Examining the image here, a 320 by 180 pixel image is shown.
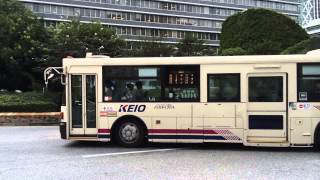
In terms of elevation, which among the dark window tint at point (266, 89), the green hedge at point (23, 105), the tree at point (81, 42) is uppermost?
the tree at point (81, 42)

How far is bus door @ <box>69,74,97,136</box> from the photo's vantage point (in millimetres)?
14664

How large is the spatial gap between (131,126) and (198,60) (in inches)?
97.3

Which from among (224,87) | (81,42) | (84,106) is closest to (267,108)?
(224,87)

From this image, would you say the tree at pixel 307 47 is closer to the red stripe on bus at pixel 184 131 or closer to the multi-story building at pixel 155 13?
the red stripe on bus at pixel 184 131

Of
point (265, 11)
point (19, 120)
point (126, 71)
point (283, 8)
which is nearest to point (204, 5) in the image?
point (283, 8)

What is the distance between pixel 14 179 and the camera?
9.91 metres

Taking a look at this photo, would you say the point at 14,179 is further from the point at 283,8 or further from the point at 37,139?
the point at 283,8

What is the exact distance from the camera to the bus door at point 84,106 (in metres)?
14.7

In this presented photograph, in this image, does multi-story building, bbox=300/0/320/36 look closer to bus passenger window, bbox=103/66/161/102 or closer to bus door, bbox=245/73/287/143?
bus door, bbox=245/73/287/143

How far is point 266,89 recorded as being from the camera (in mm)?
13828

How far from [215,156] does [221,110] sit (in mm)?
1617

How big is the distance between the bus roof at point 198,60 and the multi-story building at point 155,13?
275 feet

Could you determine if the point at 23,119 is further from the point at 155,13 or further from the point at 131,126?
the point at 155,13

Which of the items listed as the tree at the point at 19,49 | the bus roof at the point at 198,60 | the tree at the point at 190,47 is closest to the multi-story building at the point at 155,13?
the tree at the point at 190,47
